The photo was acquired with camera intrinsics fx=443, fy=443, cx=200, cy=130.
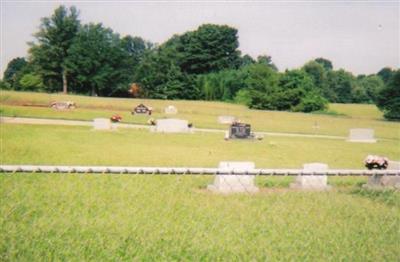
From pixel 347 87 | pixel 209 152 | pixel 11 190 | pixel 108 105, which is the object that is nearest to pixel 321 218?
pixel 11 190

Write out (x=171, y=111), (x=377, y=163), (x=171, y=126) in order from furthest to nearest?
1. (x=171, y=111)
2. (x=171, y=126)
3. (x=377, y=163)

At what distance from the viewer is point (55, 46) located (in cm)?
7388

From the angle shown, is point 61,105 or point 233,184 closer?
point 233,184

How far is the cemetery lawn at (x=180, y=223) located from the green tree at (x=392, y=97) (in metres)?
55.2

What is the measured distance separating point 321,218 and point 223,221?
196 cm

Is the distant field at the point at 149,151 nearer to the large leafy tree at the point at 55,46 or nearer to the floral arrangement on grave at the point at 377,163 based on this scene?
the floral arrangement on grave at the point at 377,163

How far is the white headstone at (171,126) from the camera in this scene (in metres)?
29.9

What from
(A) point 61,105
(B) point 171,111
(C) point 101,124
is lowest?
(B) point 171,111

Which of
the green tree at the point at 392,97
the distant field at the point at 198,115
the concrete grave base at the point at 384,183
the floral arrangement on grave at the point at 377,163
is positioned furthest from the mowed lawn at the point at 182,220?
the green tree at the point at 392,97

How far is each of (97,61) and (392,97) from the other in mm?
48157

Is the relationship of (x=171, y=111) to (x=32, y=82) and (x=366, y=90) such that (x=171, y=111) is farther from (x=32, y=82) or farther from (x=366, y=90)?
(x=366, y=90)

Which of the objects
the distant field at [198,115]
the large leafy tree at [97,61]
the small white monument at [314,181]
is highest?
the large leafy tree at [97,61]

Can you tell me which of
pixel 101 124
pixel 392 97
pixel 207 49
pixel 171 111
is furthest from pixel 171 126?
pixel 207 49

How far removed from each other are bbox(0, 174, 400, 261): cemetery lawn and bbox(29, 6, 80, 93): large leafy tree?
220 feet
